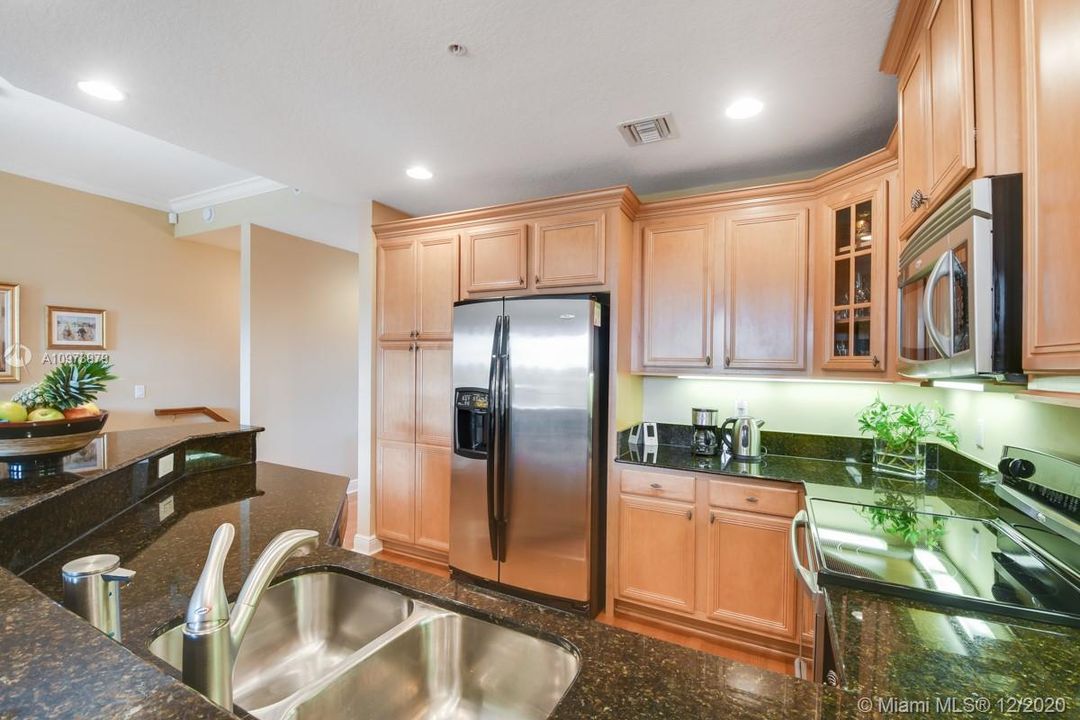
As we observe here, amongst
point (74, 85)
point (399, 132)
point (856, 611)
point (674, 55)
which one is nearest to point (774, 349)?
point (674, 55)

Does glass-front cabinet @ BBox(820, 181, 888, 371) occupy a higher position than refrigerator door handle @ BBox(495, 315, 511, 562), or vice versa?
glass-front cabinet @ BBox(820, 181, 888, 371)

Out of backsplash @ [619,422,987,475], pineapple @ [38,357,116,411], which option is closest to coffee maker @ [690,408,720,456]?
backsplash @ [619,422,987,475]

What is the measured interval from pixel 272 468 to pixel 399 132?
171 cm

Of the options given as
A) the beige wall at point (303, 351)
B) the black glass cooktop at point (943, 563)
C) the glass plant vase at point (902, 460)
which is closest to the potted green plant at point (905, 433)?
the glass plant vase at point (902, 460)

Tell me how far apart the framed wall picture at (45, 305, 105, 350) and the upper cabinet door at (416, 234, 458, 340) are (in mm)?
2773

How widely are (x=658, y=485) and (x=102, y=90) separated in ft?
10.0

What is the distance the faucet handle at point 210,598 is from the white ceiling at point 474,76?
163 cm

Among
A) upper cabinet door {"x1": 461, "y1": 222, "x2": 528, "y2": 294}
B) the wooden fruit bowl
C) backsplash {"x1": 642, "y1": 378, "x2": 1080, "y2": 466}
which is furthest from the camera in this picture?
upper cabinet door {"x1": 461, "y1": 222, "x2": 528, "y2": 294}

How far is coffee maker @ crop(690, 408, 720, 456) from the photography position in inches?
105

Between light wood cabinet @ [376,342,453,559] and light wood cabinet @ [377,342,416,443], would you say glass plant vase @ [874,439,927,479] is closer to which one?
light wood cabinet @ [376,342,453,559]

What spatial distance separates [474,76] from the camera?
6.07 feet

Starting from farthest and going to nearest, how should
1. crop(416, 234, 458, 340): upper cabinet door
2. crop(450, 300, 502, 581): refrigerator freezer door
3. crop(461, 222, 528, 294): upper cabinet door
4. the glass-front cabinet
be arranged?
crop(416, 234, 458, 340): upper cabinet door < crop(461, 222, 528, 294): upper cabinet door < crop(450, 300, 502, 581): refrigerator freezer door < the glass-front cabinet

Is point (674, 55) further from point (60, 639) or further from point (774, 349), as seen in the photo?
point (60, 639)

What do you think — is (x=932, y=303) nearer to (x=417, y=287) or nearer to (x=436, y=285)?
(x=436, y=285)
